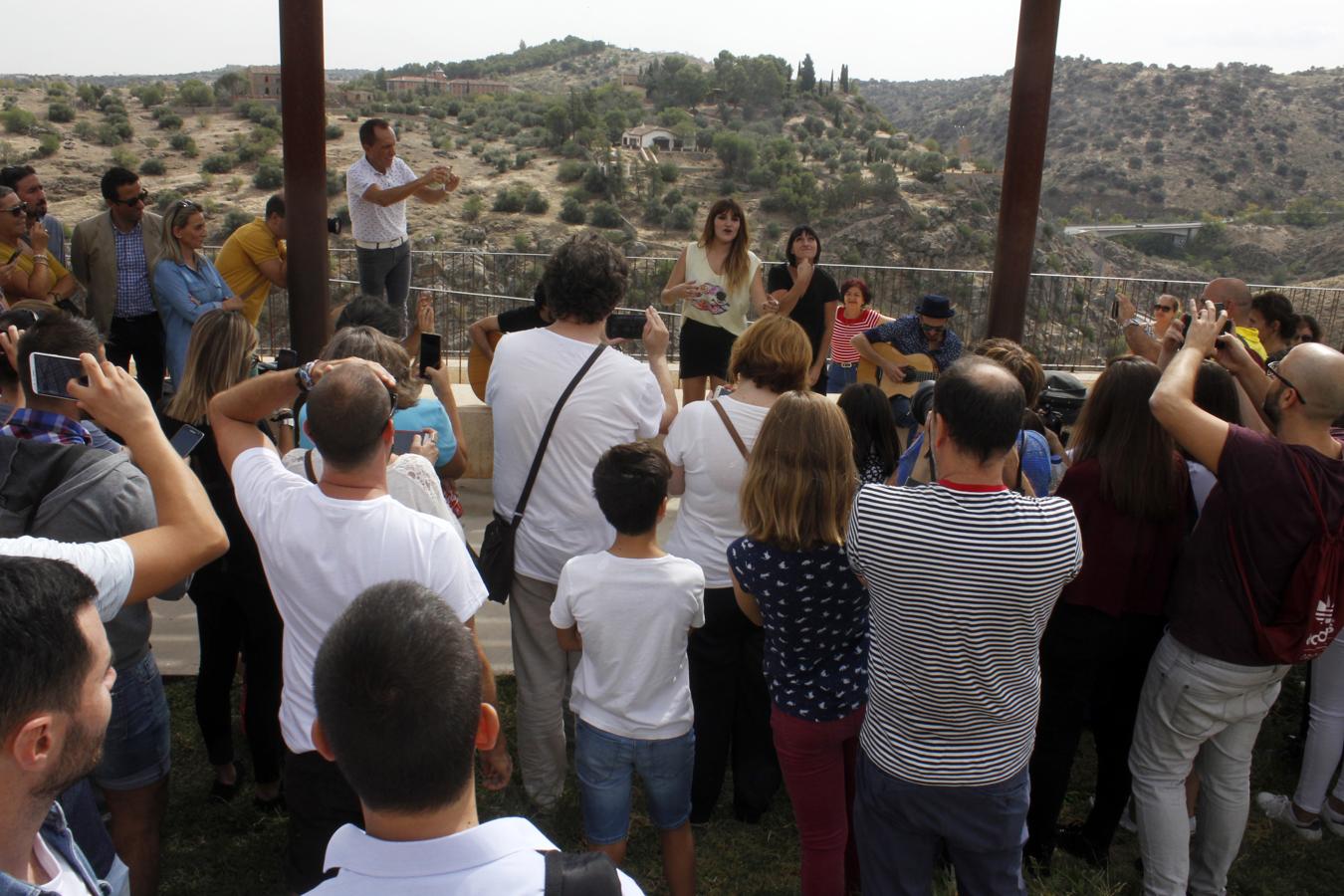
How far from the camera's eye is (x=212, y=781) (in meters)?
3.95

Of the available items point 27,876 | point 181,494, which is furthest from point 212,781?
point 27,876

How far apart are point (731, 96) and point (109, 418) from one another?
257 ft

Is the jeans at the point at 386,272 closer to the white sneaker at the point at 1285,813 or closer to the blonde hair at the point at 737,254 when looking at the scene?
the blonde hair at the point at 737,254

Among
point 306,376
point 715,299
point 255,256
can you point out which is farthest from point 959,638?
point 255,256

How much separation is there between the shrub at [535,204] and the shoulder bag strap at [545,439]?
42097 mm

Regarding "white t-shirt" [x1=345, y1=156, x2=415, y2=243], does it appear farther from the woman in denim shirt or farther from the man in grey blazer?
the man in grey blazer

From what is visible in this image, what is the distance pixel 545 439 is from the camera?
3.48m

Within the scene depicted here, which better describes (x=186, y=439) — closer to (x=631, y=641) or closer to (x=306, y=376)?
(x=306, y=376)

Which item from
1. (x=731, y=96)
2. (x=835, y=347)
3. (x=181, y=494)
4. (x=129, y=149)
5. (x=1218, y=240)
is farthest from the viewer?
(x=731, y=96)

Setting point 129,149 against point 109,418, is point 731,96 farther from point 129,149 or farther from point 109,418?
point 109,418

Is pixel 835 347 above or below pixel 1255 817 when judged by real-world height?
above

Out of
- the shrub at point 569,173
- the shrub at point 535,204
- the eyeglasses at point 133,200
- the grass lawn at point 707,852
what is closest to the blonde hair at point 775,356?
the grass lawn at point 707,852

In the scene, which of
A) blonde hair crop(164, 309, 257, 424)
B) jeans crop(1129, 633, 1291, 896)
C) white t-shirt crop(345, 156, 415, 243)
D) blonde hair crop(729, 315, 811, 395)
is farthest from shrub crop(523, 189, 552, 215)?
jeans crop(1129, 633, 1291, 896)

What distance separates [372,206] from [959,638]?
5.18 m
